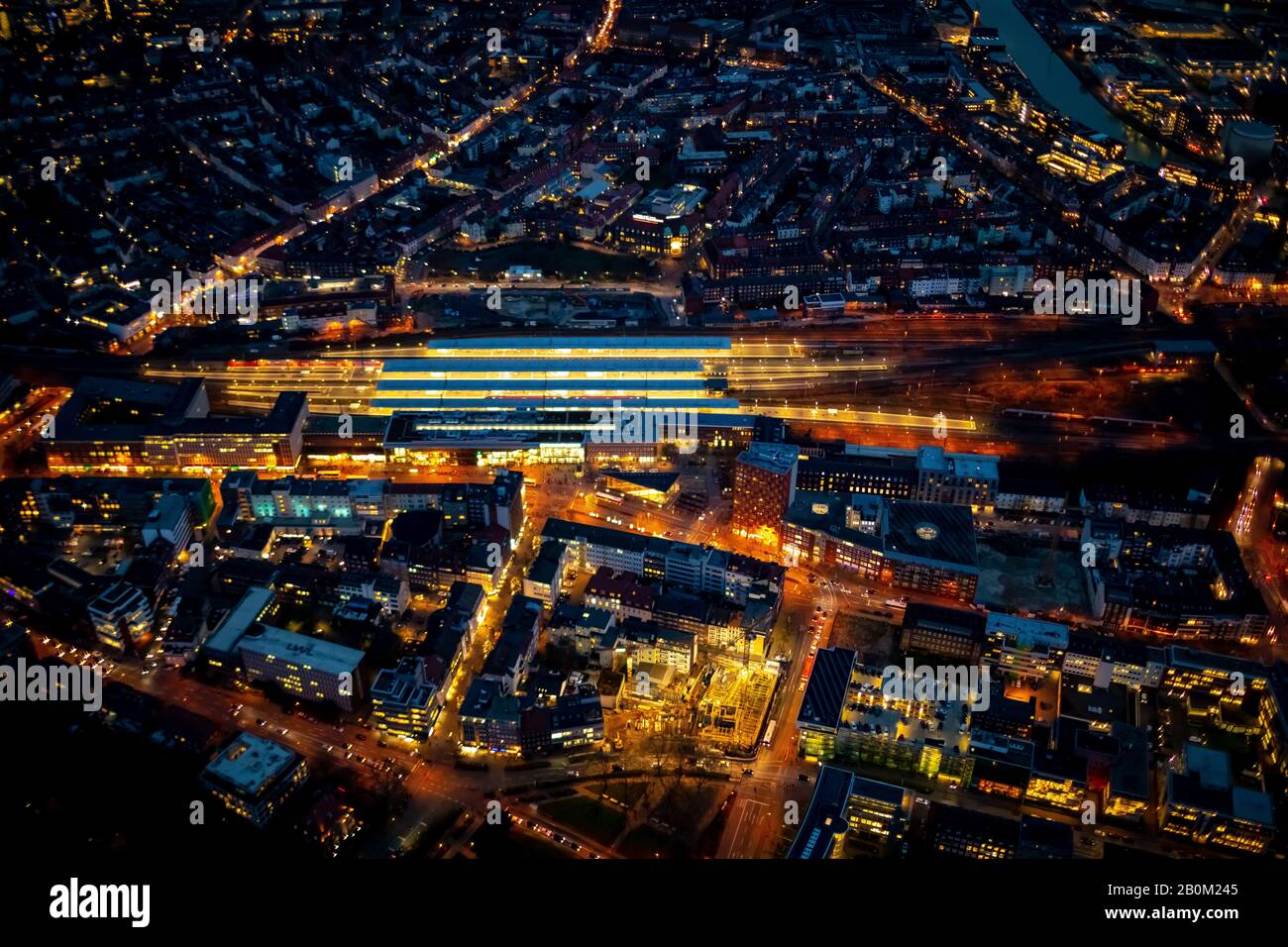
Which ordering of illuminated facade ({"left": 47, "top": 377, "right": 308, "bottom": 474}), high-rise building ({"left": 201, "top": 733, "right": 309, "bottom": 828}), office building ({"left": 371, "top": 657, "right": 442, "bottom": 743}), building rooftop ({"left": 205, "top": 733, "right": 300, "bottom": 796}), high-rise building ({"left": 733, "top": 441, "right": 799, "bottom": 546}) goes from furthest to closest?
illuminated facade ({"left": 47, "top": 377, "right": 308, "bottom": 474})
high-rise building ({"left": 733, "top": 441, "right": 799, "bottom": 546})
office building ({"left": 371, "top": 657, "right": 442, "bottom": 743})
building rooftop ({"left": 205, "top": 733, "right": 300, "bottom": 796})
high-rise building ({"left": 201, "top": 733, "right": 309, "bottom": 828})

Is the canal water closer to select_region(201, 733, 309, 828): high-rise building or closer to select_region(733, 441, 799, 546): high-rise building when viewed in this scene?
select_region(733, 441, 799, 546): high-rise building

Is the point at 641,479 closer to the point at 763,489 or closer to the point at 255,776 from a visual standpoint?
the point at 763,489

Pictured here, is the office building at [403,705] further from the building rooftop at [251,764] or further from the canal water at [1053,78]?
the canal water at [1053,78]

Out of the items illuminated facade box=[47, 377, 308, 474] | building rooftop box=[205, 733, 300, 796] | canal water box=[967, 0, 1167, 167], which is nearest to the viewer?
building rooftop box=[205, 733, 300, 796]

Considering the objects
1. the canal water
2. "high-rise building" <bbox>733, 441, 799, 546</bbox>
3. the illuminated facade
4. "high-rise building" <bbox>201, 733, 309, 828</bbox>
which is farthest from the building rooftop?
the canal water

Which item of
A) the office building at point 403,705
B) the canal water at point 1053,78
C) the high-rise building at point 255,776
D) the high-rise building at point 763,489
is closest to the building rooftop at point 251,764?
the high-rise building at point 255,776

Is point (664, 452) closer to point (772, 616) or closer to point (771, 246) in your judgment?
point (772, 616)
